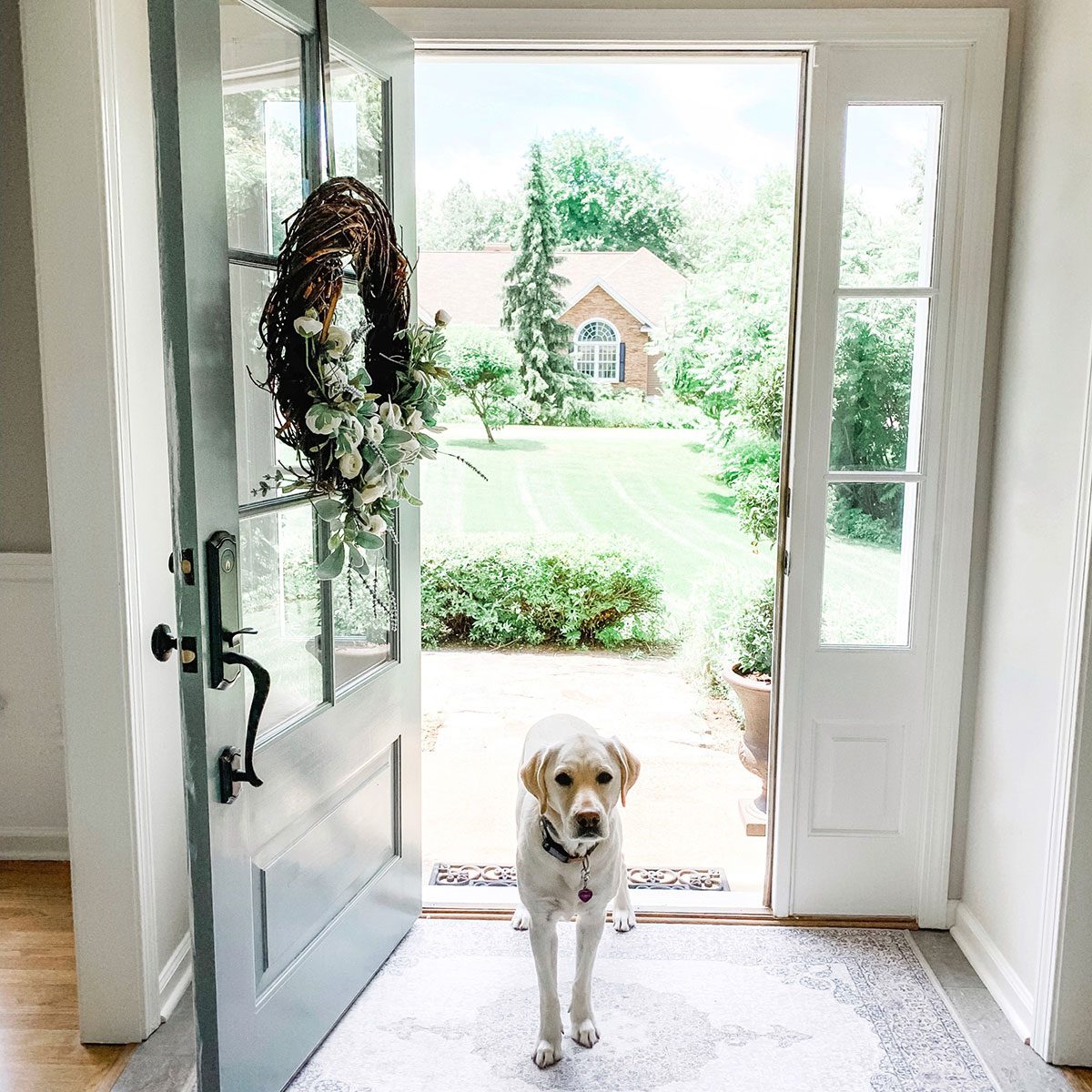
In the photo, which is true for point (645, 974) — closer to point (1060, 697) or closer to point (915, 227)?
point (1060, 697)

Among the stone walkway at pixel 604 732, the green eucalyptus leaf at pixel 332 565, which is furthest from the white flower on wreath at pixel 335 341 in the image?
the stone walkway at pixel 604 732

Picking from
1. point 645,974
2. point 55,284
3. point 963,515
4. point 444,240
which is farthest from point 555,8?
point 444,240

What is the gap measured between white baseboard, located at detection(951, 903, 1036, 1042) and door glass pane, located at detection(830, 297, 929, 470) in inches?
48.6

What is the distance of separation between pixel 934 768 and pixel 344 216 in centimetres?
207

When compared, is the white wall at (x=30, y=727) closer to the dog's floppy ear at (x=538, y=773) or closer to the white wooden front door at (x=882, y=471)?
the dog's floppy ear at (x=538, y=773)

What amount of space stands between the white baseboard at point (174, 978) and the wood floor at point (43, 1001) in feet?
0.41

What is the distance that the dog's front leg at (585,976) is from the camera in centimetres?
214

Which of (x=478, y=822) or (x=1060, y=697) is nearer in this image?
(x=1060, y=697)

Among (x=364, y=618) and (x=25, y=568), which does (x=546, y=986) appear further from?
(x=25, y=568)

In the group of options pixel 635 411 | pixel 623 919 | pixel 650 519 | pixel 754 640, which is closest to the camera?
pixel 623 919

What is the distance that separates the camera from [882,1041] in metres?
2.19

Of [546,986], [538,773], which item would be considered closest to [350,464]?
[538,773]

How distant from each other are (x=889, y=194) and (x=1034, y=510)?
0.88 meters

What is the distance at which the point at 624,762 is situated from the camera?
6.95 feet
